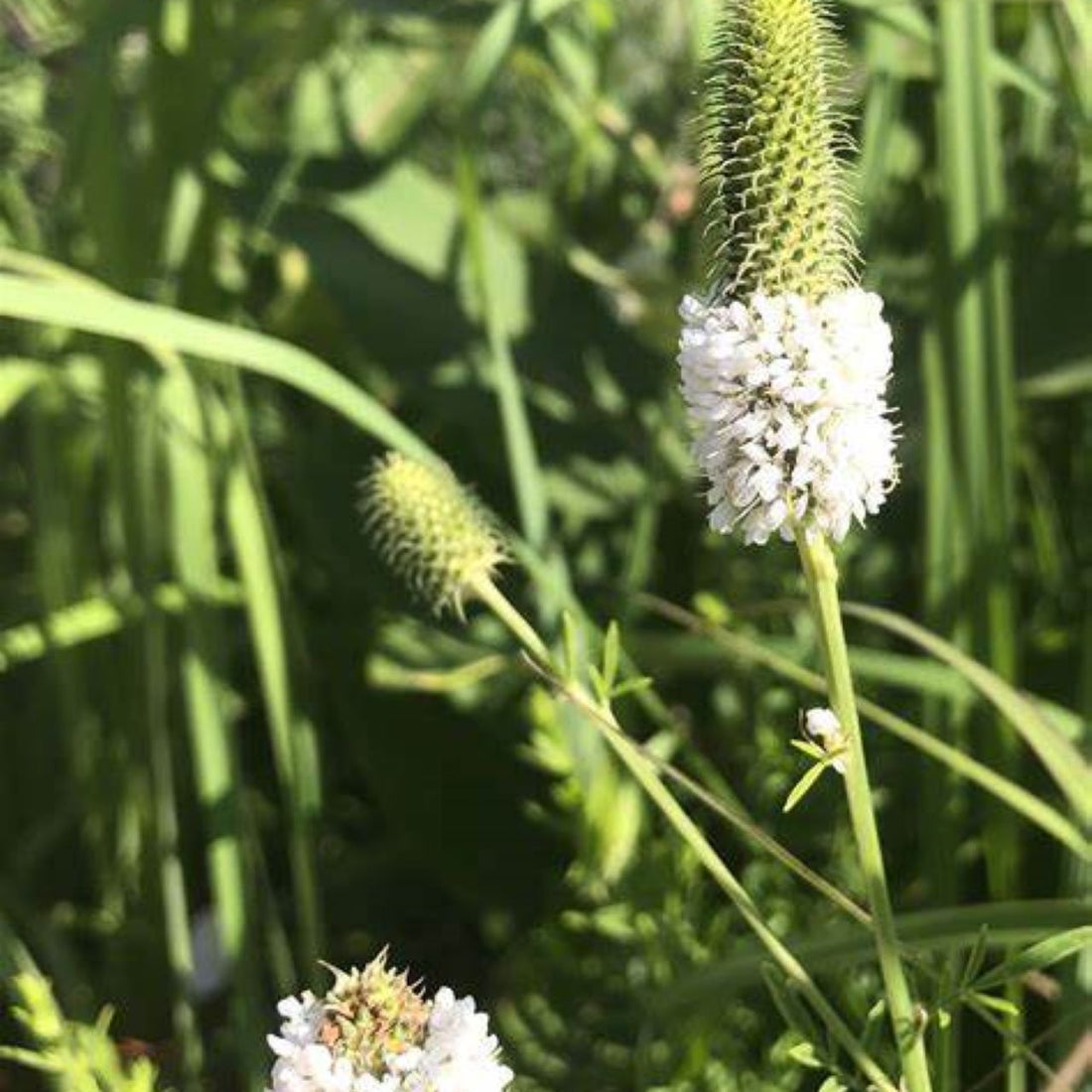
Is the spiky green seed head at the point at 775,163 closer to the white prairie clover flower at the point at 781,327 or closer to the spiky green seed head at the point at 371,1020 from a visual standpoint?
the white prairie clover flower at the point at 781,327

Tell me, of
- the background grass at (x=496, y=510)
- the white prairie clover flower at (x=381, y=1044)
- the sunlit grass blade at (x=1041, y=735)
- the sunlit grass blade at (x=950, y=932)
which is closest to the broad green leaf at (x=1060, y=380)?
the background grass at (x=496, y=510)

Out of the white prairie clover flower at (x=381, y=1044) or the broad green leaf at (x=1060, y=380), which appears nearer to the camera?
the white prairie clover flower at (x=381, y=1044)

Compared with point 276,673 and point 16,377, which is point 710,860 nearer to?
point 276,673

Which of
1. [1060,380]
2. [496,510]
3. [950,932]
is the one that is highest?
[1060,380]

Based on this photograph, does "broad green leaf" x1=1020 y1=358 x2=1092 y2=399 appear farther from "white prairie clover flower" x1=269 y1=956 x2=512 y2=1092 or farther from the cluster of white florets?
"white prairie clover flower" x1=269 y1=956 x2=512 y2=1092

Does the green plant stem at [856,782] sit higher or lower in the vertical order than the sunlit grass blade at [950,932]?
higher

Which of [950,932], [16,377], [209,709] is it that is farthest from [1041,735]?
[16,377]
